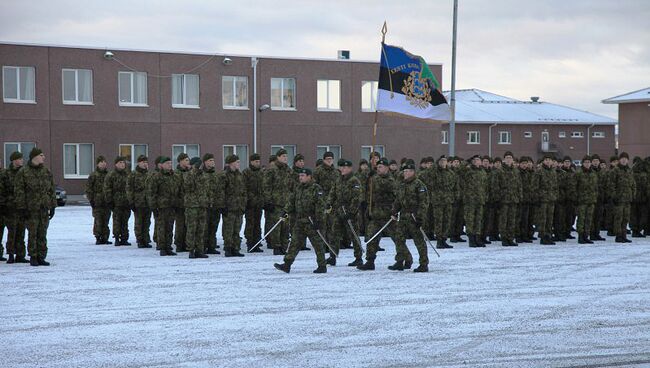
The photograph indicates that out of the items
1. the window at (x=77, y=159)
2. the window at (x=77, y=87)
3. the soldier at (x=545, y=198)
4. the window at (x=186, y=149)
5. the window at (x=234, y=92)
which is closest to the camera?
the soldier at (x=545, y=198)

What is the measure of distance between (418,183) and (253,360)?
7.68m

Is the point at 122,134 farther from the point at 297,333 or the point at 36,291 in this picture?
the point at 297,333

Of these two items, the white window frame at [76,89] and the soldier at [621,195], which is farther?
the white window frame at [76,89]

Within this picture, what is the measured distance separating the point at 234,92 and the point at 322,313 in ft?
117

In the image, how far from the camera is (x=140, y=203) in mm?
20609

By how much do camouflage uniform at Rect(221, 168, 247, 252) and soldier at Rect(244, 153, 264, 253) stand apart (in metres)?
0.45

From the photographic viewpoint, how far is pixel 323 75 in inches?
1887

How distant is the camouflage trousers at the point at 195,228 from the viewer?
1823 centimetres

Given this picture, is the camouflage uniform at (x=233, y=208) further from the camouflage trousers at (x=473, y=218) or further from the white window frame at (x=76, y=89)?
the white window frame at (x=76, y=89)

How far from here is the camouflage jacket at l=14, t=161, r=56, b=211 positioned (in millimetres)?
16656

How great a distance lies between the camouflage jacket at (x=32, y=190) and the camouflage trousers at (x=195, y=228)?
8.83 feet

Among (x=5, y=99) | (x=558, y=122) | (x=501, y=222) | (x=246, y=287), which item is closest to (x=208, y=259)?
(x=246, y=287)

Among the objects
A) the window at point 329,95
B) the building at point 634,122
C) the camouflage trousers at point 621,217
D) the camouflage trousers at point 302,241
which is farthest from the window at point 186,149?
the camouflage trousers at point 302,241

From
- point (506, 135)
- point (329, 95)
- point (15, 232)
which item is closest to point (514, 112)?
point (506, 135)
